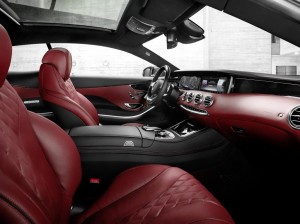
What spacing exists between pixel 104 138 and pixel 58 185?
26.9 inches

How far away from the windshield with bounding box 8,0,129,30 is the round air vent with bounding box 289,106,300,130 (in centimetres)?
203

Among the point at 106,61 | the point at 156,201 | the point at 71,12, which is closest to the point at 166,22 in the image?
the point at 71,12

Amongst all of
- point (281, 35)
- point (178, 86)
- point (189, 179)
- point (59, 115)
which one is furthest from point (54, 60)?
point (281, 35)

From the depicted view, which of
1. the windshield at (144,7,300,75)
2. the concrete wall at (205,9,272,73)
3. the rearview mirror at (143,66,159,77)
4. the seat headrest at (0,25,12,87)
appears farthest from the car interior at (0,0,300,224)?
the concrete wall at (205,9,272,73)

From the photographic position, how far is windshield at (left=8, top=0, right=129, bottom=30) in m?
3.02

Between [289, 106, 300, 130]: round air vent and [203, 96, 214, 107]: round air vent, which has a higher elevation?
[289, 106, 300, 130]: round air vent

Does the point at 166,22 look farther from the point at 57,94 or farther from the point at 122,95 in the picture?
the point at 57,94

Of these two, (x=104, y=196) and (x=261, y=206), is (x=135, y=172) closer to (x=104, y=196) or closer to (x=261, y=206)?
(x=104, y=196)

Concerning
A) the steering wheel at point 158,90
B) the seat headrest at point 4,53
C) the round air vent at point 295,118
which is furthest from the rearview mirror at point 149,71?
the seat headrest at point 4,53

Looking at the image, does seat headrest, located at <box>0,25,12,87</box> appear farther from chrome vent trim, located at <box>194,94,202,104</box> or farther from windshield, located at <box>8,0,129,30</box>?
windshield, located at <box>8,0,129,30</box>

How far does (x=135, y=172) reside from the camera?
1413mm

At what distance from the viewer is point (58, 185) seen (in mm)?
1049

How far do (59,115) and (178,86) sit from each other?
1.09 meters

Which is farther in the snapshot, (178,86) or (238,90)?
(178,86)
